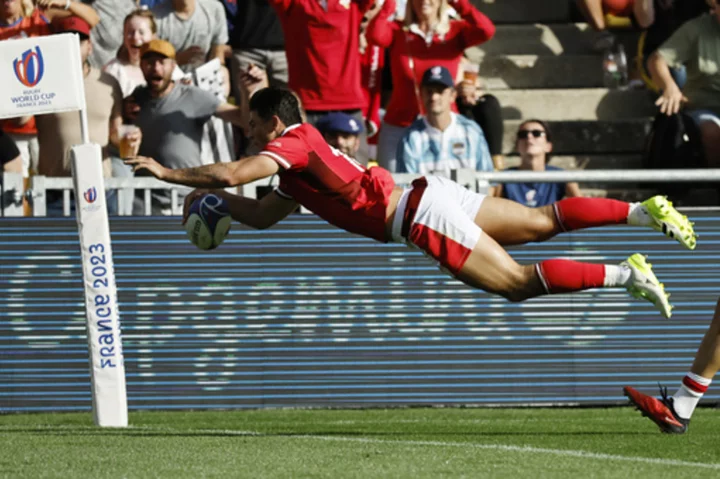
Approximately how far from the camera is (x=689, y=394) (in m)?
8.66

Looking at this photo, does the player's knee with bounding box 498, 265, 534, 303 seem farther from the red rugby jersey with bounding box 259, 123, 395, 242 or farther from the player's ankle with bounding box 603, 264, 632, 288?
the red rugby jersey with bounding box 259, 123, 395, 242

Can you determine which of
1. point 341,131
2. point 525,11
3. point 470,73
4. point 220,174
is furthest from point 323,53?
point 220,174

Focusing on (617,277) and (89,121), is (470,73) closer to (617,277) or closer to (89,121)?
(89,121)

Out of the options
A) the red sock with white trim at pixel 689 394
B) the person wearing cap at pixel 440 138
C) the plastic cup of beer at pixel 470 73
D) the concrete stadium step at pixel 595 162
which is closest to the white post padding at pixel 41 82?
the person wearing cap at pixel 440 138

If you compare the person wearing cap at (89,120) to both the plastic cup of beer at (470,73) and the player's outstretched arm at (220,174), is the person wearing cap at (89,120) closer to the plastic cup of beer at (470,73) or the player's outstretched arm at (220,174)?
the plastic cup of beer at (470,73)

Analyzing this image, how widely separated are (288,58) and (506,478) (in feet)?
23.4

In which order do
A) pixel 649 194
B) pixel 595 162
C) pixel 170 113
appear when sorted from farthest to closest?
pixel 595 162, pixel 649 194, pixel 170 113

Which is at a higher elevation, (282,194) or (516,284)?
(282,194)

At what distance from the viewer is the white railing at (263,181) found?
Result: 10.6 m

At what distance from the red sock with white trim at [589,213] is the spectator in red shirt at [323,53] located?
429cm

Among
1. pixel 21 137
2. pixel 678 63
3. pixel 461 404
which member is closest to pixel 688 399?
pixel 461 404

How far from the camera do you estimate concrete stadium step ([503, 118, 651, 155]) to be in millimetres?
14344

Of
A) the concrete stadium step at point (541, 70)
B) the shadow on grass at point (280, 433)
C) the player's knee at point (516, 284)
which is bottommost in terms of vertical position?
the shadow on grass at point (280, 433)

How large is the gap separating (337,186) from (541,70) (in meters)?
7.06
